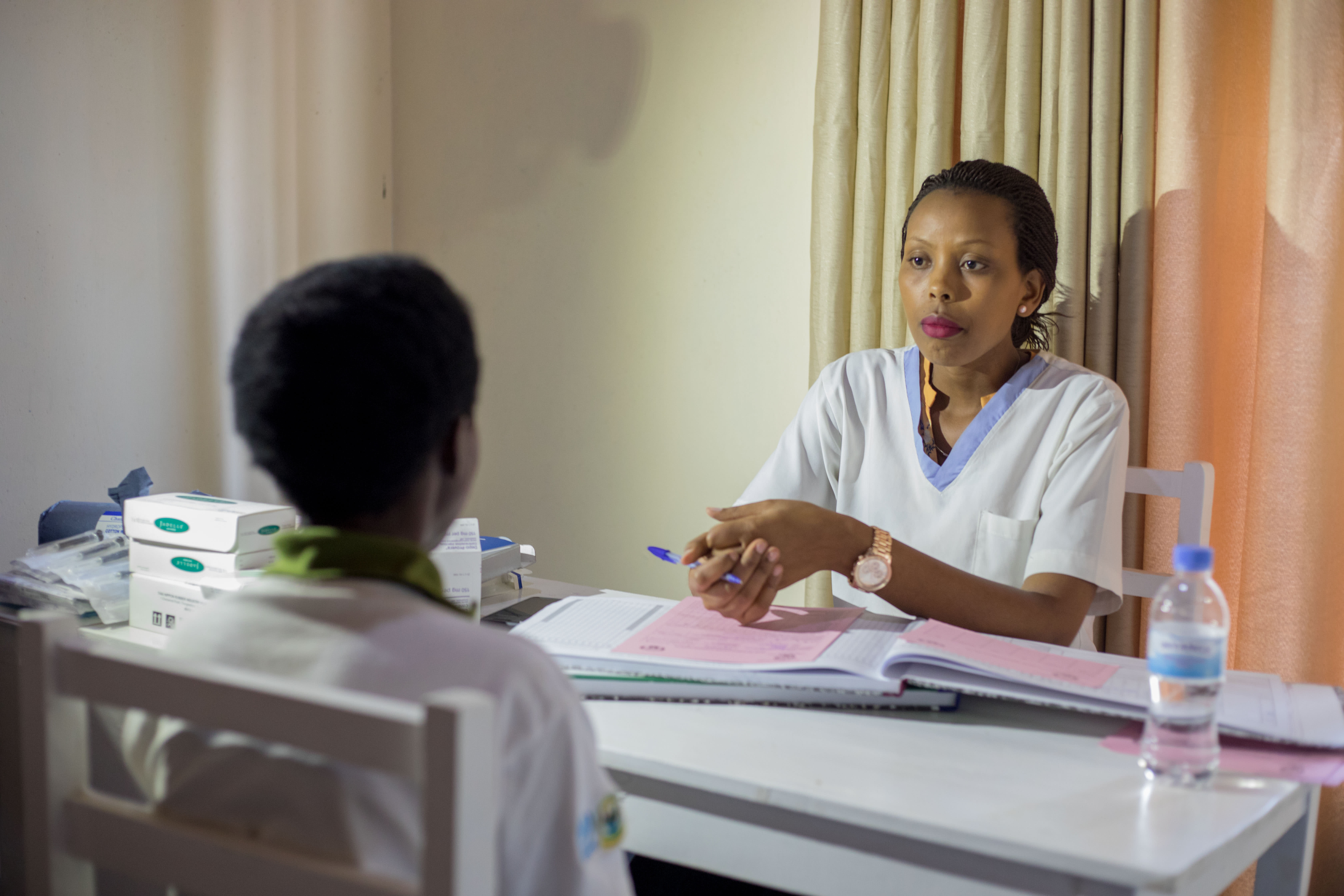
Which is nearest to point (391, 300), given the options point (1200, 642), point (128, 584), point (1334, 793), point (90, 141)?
point (1200, 642)

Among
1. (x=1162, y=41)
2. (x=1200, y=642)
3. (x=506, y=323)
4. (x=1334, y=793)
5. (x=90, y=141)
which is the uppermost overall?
(x=1162, y=41)

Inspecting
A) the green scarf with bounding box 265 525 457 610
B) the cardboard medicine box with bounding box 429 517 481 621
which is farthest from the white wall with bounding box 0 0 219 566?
the green scarf with bounding box 265 525 457 610

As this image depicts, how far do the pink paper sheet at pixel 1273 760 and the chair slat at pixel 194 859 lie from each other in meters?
0.72

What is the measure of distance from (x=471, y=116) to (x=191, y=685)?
93.7 inches

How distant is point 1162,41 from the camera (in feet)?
5.70

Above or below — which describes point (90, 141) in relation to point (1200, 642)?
above

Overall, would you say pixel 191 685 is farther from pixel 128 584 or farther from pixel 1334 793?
pixel 1334 793

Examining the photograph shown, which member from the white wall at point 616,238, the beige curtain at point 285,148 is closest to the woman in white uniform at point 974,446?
the white wall at point 616,238

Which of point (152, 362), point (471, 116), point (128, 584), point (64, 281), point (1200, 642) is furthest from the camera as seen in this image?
point (471, 116)

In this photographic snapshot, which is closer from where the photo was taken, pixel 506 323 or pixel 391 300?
pixel 391 300

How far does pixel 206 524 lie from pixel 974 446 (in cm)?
113

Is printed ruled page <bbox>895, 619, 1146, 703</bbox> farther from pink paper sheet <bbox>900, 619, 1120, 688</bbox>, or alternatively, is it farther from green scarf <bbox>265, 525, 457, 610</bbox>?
green scarf <bbox>265, 525, 457, 610</bbox>

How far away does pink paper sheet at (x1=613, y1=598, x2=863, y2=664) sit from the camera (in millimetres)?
1100

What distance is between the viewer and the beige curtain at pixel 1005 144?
178 centimetres
